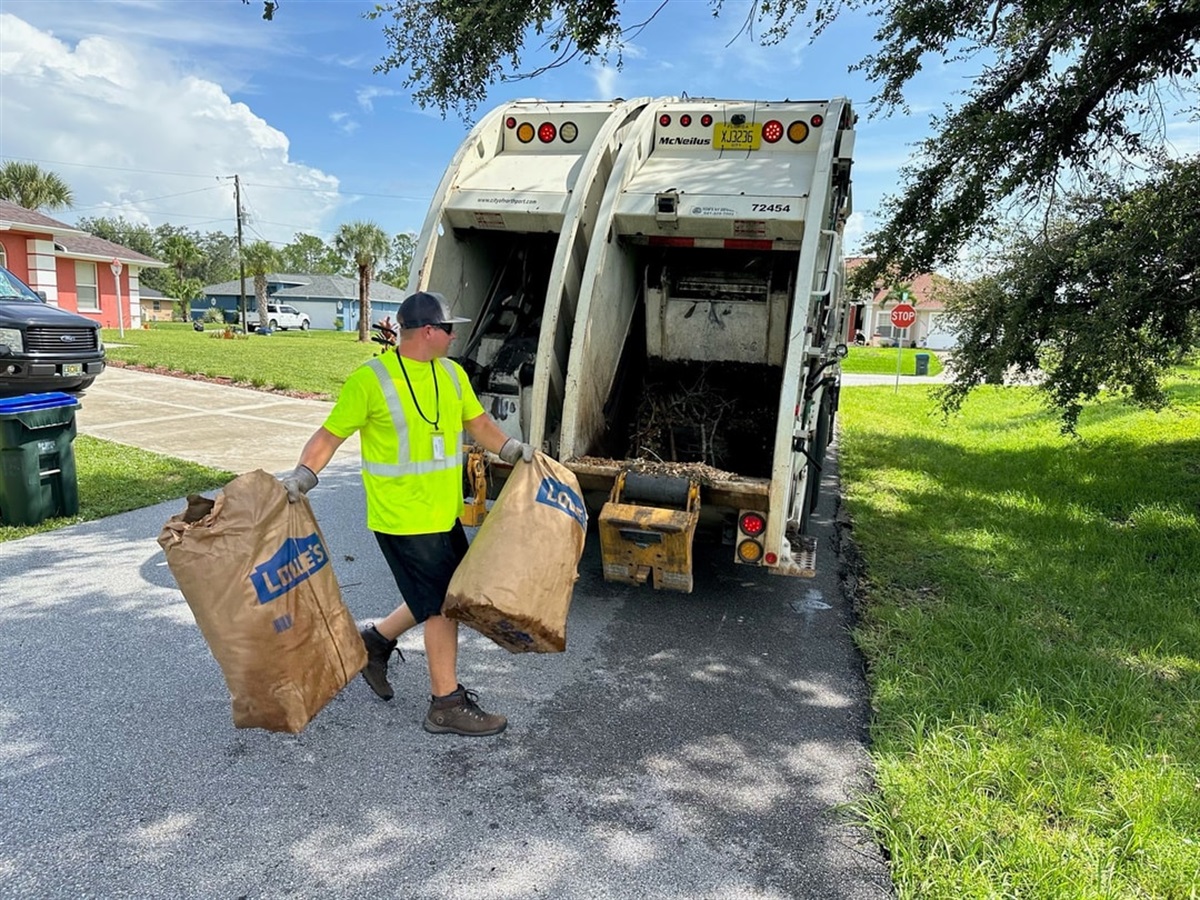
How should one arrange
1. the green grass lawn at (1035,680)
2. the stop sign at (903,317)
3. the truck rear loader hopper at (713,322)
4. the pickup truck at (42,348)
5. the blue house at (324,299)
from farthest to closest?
the blue house at (324,299) < the stop sign at (903,317) < the pickup truck at (42,348) < the truck rear loader hopper at (713,322) < the green grass lawn at (1035,680)

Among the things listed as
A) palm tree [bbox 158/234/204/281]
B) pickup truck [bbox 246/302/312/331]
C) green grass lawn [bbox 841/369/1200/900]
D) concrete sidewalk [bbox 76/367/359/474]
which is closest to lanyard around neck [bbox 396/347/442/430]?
green grass lawn [bbox 841/369/1200/900]

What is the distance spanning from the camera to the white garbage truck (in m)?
4.09

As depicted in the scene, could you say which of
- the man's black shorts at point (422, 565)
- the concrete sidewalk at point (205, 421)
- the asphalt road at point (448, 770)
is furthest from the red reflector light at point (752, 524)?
the concrete sidewalk at point (205, 421)

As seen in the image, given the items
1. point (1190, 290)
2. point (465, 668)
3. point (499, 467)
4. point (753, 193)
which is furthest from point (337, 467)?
point (1190, 290)

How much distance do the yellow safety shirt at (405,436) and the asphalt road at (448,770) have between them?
2.94ft

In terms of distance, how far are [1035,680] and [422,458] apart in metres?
2.96

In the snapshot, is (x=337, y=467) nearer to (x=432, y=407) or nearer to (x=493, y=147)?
(x=493, y=147)

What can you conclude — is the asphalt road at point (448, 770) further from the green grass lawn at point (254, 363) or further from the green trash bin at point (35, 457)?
the green grass lawn at point (254, 363)

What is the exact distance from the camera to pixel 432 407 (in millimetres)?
3135

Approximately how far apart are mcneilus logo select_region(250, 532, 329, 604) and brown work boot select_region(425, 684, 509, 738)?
30.5 inches

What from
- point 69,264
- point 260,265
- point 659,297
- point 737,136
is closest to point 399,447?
point 659,297

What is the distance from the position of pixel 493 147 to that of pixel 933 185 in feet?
14.2

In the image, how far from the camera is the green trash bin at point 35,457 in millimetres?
5473

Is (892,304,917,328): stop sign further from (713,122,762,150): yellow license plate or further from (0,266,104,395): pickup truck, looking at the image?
(0,266,104,395): pickup truck
